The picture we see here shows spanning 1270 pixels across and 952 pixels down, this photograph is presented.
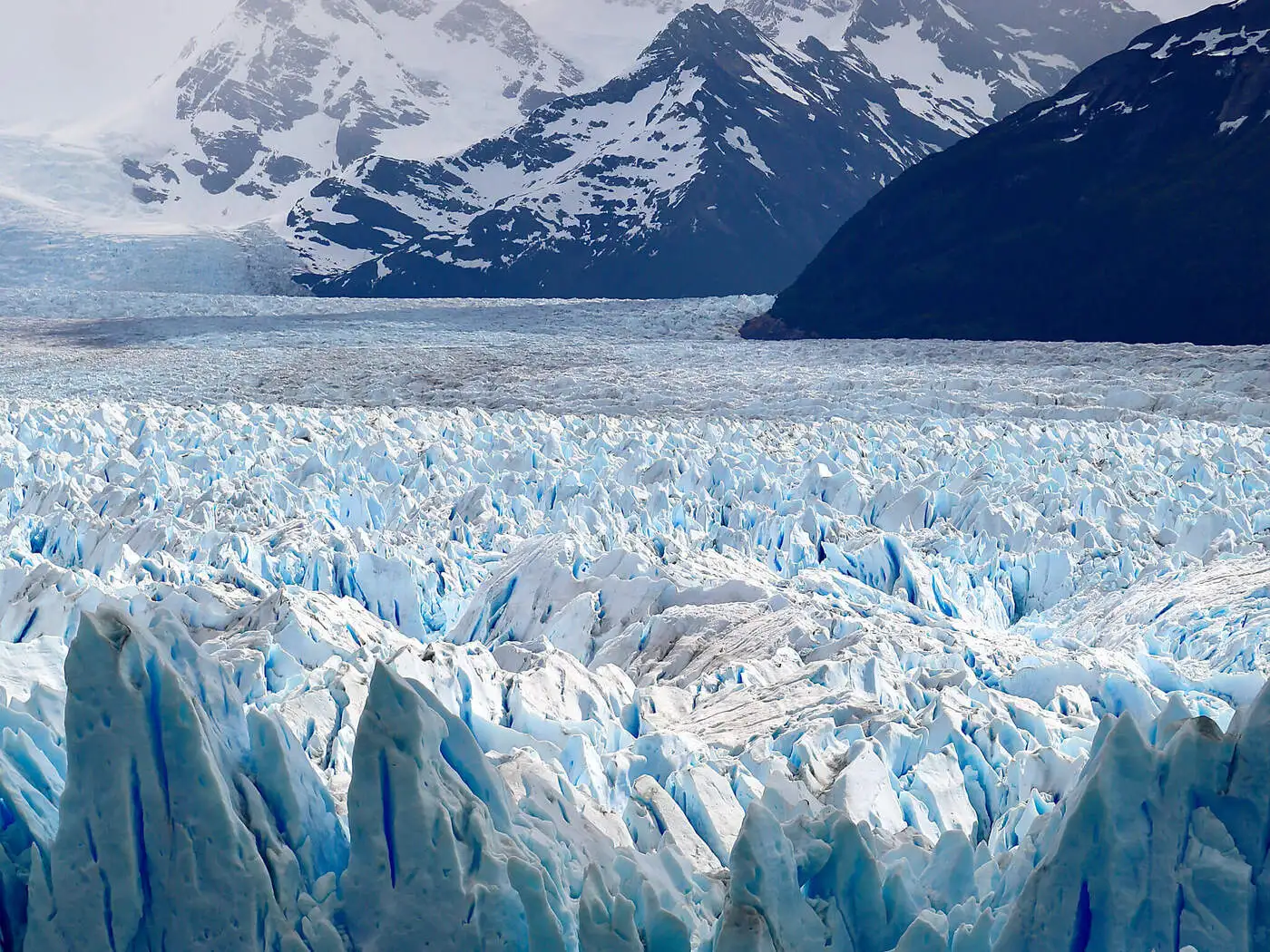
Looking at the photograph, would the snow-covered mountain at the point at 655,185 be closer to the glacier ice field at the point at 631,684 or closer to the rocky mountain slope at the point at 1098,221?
the rocky mountain slope at the point at 1098,221

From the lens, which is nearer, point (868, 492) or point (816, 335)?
point (868, 492)

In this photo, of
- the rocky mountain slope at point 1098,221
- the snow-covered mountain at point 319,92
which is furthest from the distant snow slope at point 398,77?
the rocky mountain slope at point 1098,221

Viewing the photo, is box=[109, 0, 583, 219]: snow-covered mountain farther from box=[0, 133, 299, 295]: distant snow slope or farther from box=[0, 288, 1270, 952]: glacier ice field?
box=[0, 288, 1270, 952]: glacier ice field

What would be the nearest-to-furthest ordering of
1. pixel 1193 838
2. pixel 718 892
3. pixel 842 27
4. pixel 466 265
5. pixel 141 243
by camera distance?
pixel 1193 838, pixel 718 892, pixel 141 243, pixel 466 265, pixel 842 27

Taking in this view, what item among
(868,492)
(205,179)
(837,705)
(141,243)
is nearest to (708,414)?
(868,492)

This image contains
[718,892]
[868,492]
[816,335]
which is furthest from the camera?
[816,335]

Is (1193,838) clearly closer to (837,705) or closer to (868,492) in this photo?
(837,705)

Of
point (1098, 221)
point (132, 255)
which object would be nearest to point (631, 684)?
point (1098, 221)
